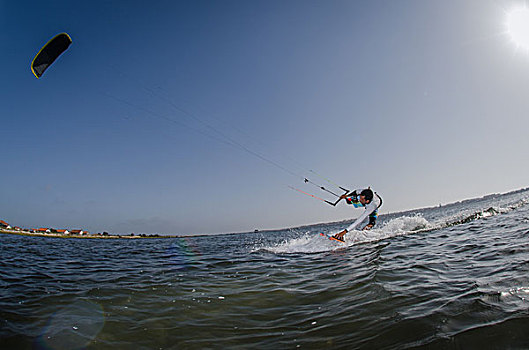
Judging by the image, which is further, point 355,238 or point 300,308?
point 355,238

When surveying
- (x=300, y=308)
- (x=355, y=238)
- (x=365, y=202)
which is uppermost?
(x=365, y=202)

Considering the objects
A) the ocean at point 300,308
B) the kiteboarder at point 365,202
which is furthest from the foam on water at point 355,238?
the ocean at point 300,308

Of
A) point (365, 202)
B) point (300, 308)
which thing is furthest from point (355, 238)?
point (300, 308)

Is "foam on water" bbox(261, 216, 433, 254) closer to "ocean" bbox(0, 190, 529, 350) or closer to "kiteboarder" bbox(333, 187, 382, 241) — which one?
"kiteboarder" bbox(333, 187, 382, 241)

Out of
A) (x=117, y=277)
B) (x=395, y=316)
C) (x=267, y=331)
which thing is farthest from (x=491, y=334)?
(x=117, y=277)

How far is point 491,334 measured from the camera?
2.75 meters

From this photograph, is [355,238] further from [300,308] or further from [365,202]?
[300,308]

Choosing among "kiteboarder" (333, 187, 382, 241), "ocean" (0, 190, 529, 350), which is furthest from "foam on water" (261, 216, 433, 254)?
"ocean" (0, 190, 529, 350)

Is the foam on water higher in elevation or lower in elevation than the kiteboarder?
lower

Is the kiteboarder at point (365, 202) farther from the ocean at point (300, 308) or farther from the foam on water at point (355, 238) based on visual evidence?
the ocean at point (300, 308)

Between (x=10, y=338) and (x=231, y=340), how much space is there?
3.40 metres

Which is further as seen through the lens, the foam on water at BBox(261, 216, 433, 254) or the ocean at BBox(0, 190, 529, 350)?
the foam on water at BBox(261, 216, 433, 254)

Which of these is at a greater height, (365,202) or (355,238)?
(365,202)

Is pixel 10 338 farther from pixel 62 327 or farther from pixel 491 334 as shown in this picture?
pixel 491 334
